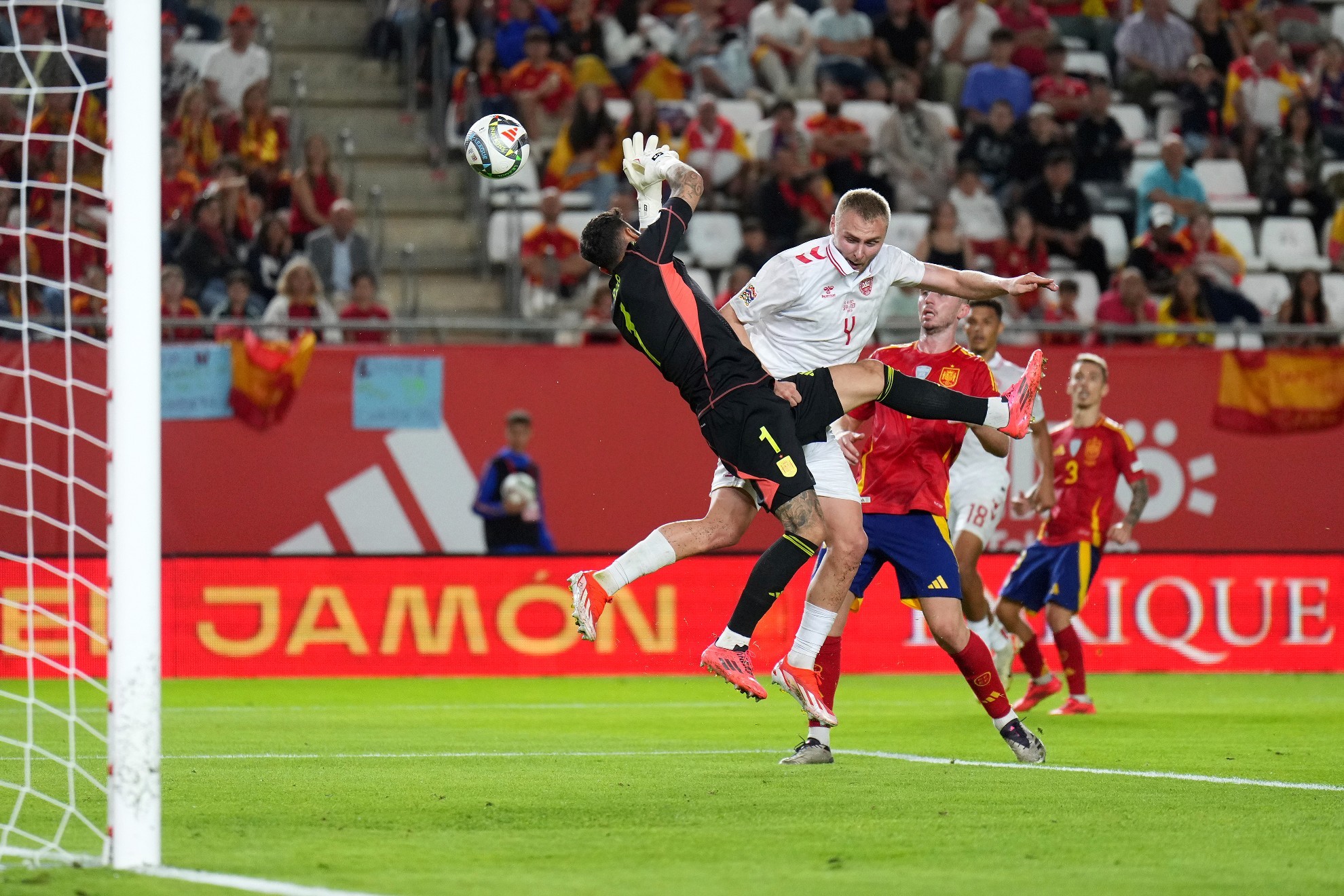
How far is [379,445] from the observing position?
15.5m

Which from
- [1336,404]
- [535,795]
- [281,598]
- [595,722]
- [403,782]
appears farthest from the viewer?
[1336,404]

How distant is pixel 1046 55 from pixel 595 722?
39.9 ft

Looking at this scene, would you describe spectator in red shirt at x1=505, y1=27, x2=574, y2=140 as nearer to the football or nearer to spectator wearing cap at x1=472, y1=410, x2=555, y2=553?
spectator wearing cap at x1=472, y1=410, x2=555, y2=553

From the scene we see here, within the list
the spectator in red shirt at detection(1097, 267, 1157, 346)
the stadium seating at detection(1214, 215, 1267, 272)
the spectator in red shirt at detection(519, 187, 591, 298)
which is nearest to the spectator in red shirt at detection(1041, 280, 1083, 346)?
the spectator in red shirt at detection(1097, 267, 1157, 346)

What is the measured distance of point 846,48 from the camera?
19891 millimetres

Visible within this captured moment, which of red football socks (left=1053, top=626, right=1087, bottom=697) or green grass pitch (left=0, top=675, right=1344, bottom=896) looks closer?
green grass pitch (left=0, top=675, right=1344, bottom=896)

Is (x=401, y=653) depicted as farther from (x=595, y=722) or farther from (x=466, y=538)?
(x=595, y=722)

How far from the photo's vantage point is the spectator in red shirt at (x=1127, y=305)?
1700 cm

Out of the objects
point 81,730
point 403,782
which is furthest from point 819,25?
point 403,782

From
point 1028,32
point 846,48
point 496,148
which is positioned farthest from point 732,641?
point 1028,32

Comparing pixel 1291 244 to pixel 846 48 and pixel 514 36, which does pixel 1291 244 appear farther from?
pixel 514 36

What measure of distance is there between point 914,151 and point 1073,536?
26.0ft

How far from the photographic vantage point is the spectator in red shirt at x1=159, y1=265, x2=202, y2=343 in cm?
1522

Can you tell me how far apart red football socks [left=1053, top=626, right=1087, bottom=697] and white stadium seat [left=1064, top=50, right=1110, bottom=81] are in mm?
10953
